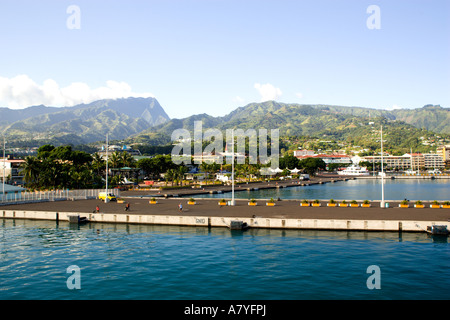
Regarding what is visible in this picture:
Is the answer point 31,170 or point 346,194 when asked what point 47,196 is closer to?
point 31,170

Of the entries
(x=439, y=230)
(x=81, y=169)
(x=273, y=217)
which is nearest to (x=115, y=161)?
(x=81, y=169)

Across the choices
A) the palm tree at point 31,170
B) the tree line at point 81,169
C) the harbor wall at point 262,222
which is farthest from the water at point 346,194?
the harbor wall at point 262,222

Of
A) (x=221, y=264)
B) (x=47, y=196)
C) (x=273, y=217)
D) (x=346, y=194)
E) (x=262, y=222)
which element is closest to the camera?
(x=221, y=264)

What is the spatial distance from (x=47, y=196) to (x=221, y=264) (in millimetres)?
54188

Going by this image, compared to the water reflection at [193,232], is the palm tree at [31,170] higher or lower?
higher

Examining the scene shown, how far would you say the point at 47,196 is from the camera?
7150cm

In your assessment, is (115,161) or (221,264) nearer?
(221,264)

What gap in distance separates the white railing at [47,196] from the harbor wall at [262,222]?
16.4 metres

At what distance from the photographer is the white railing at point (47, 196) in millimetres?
66312

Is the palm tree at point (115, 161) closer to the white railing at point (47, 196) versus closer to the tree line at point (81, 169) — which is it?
the tree line at point (81, 169)

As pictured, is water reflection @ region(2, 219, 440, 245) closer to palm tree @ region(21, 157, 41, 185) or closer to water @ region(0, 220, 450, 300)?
water @ region(0, 220, 450, 300)

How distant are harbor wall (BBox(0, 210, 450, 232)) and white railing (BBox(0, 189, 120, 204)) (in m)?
16.4

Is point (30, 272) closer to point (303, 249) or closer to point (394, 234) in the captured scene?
point (303, 249)
